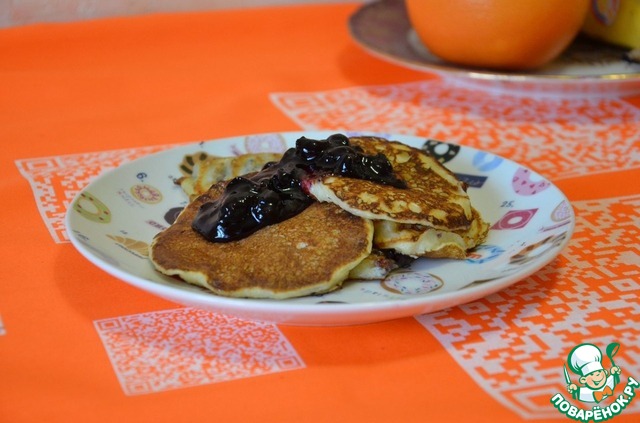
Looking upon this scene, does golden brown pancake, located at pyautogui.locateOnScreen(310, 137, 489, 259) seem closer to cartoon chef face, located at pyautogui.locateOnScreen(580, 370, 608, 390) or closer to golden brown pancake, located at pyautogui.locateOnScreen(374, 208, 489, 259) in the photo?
golden brown pancake, located at pyautogui.locateOnScreen(374, 208, 489, 259)

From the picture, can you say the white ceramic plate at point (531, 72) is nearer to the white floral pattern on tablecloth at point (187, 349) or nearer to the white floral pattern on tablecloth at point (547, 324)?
the white floral pattern on tablecloth at point (547, 324)

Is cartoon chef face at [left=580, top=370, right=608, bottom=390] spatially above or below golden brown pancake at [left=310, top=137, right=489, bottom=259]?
below

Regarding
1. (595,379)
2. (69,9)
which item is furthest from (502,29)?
(69,9)

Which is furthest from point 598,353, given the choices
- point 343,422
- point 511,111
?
point 511,111

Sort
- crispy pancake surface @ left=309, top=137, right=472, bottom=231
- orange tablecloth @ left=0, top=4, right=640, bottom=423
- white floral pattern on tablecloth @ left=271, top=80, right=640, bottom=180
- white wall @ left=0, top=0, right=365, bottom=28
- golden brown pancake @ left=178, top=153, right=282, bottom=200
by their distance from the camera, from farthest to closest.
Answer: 1. white wall @ left=0, top=0, right=365, bottom=28
2. white floral pattern on tablecloth @ left=271, top=80, right=640, bottom=180
3. golden brown pancake @ left=178, top=153, right=282, bottom=200
4. crispy pancake surface @ left=309, top=137, right=472, bottom=231
5. orange tablecloth @ left=0, top=4, right=640, bottom=423

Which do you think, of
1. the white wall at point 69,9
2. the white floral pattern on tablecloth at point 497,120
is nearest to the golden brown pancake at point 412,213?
the white floral pattern on tablecloth at point 497,120

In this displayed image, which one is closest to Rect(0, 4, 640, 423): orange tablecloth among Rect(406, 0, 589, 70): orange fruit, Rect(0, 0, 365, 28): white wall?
Rect(406, 0, 589, 70): orange fruit

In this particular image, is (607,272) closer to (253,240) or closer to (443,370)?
(443,370)
